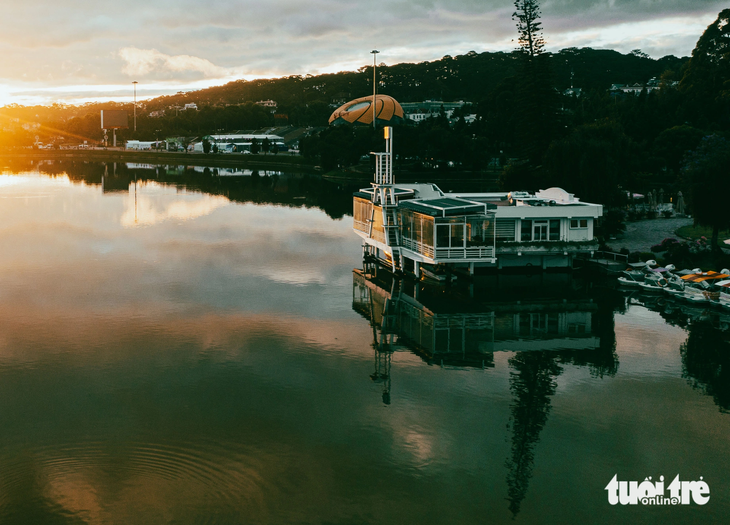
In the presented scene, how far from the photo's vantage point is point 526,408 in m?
18.9

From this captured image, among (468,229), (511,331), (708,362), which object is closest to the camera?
(708,362)

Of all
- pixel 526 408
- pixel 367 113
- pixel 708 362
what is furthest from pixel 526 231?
pixel 367 113

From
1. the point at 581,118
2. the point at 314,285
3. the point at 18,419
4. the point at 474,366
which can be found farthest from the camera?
the point at 581,118

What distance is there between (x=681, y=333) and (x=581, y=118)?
67.5 metres

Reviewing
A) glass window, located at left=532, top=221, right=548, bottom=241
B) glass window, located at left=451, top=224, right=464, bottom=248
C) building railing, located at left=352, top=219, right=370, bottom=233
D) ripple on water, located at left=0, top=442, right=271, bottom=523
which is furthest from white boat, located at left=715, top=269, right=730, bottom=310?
ripple on water, located at left=0, top=442, right=271, bottom=523

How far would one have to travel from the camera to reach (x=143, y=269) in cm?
3681

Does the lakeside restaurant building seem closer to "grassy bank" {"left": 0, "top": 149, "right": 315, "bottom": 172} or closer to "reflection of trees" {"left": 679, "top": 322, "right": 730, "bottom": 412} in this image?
"reflection of trees" {"left": 679, "top": 322, "right": 730, "bottom": 412}

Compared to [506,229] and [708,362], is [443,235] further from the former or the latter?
[708,362]

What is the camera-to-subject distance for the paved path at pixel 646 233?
40.5 meters

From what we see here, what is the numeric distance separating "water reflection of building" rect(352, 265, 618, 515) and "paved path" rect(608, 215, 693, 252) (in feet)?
23.8

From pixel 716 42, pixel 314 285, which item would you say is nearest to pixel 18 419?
pixel 314 285

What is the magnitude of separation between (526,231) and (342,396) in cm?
1904

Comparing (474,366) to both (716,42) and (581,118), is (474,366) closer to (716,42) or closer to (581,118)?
(581,118)

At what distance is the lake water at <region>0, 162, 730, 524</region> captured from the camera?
A: 47.0 ft
